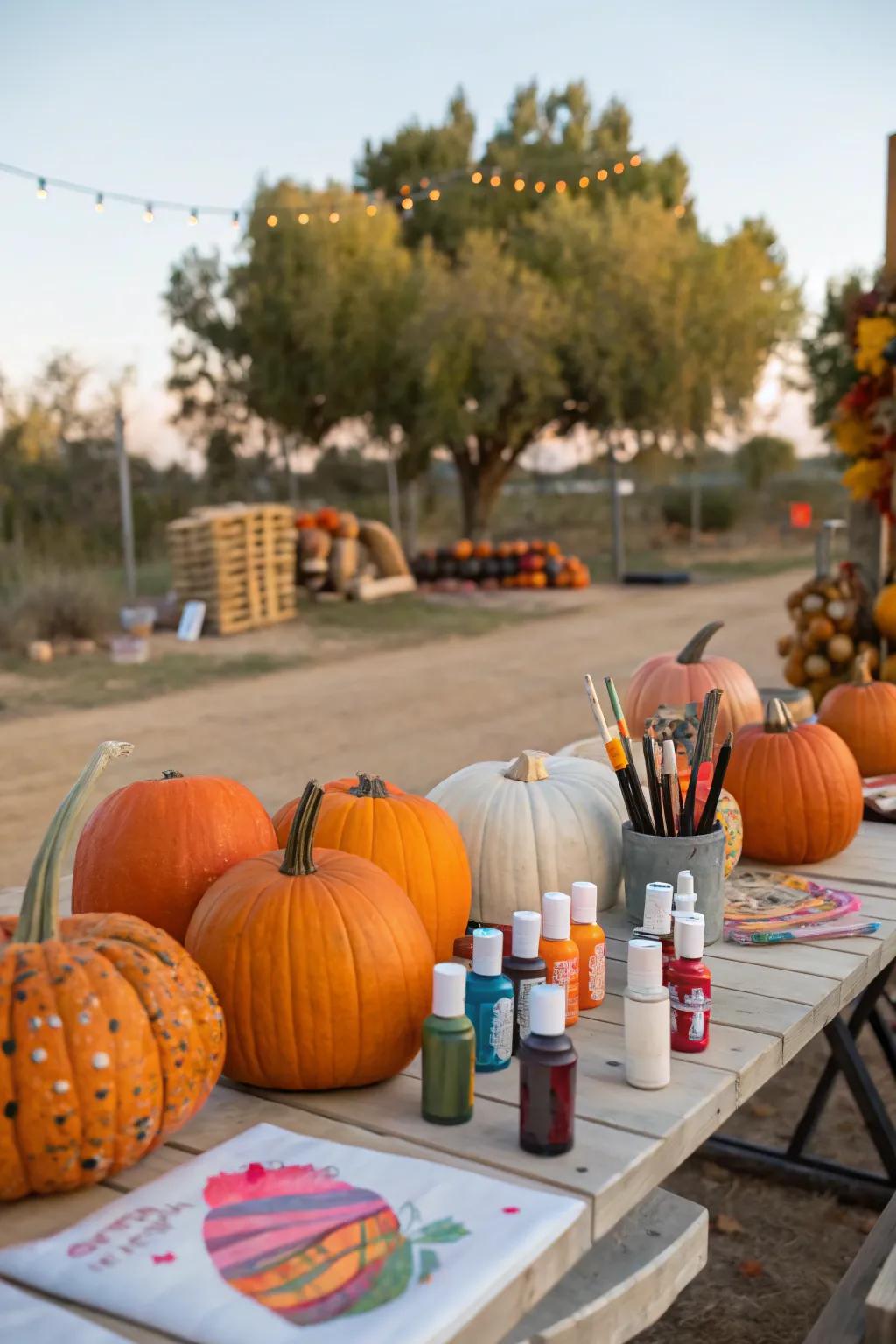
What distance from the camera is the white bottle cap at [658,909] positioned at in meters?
1.92

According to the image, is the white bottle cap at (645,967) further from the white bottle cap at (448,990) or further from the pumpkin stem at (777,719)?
the pumpkin stem at (777,719)

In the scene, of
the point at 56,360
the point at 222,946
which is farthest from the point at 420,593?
the point at 222,946

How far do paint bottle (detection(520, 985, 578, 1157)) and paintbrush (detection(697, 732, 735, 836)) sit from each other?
2.41 feet

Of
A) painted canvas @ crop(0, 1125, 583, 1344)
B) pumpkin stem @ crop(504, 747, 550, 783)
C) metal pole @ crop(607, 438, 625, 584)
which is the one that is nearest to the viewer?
painted canvas @ crop(0, 1125, 583, 1344)

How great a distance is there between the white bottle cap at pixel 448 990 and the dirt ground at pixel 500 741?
60.5 inches

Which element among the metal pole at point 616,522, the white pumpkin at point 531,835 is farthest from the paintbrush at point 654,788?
the metal pole at point 616,522

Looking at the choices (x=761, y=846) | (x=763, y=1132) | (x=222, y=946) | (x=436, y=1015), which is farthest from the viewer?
(x=763, y=1132)

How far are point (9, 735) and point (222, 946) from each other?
7.31m

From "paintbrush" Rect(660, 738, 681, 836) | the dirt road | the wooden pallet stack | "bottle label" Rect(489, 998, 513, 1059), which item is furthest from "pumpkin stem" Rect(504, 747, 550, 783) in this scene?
the wooden pallet stack

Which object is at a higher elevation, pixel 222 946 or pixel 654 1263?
pixel 222 946

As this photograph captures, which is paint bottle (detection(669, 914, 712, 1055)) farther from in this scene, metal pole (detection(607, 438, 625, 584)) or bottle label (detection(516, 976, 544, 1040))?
metal pole (detection(607, 438, 625, 584))

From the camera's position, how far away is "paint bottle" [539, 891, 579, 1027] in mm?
1816

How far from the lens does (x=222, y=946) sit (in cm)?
179

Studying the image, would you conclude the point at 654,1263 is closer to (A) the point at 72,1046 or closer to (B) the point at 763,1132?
(A) the point at 72,1046
